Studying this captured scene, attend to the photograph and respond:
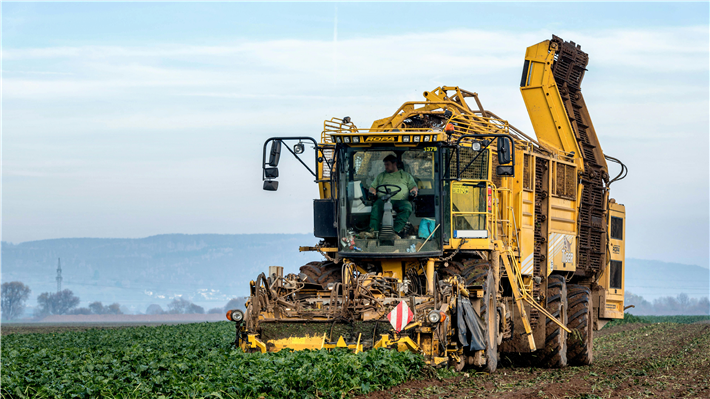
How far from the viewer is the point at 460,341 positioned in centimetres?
1134

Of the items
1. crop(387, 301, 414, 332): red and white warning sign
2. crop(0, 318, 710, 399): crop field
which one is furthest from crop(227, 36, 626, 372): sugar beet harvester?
crop(0, 318, 710, 399): crop field

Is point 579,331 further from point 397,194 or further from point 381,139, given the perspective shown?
point 381,139

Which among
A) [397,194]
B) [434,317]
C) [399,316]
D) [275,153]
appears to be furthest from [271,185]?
[434,317]

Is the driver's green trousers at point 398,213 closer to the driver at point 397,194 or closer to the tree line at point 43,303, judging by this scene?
the driver at point 397,194

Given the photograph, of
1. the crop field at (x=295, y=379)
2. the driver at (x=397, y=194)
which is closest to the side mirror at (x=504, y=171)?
the driver at (x=397, y=194)

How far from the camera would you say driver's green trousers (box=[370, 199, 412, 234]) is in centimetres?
1280

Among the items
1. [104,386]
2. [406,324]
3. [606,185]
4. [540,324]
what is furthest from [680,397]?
[606,185]

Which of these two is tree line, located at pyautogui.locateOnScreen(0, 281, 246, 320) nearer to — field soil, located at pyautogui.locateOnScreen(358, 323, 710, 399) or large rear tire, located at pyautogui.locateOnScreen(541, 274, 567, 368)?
large rear tire, located at pyautogui.locateOnScreen(541, 274, 567, 368)

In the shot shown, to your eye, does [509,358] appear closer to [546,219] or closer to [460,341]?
[546,219]

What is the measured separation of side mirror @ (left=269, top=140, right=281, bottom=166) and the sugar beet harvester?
2cm

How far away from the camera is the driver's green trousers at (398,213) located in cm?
1280

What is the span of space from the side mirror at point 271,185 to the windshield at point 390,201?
123cm

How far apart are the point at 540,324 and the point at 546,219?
198 cm

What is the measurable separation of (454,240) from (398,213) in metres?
0.97
